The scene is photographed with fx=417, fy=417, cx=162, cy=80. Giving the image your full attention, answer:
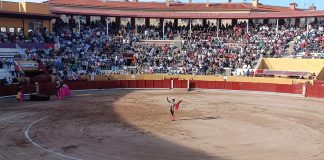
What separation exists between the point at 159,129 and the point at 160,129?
5 cm

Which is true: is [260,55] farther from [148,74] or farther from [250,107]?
[250,107]

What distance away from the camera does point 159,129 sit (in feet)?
63.4

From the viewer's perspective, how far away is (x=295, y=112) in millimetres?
25516

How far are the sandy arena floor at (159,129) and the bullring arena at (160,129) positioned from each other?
0.03 metres

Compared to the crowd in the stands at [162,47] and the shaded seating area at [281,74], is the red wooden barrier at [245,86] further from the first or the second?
the crowd in the stands at [162,47]

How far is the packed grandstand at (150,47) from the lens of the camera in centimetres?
3797

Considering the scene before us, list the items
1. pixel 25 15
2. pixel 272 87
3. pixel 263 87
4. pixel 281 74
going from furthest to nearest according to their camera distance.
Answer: pixel 25 15 < pixel 281 74 < pixel 263 87 < pixel 272 87

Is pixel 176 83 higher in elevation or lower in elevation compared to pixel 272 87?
higher

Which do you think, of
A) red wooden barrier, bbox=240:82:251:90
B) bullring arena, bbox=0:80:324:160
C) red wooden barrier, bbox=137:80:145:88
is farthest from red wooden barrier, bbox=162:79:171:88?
bullring arena, bbox=0:80:324:160

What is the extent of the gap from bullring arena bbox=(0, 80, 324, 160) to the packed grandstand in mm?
7695

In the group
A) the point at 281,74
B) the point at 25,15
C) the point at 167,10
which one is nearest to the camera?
the point at 281,74

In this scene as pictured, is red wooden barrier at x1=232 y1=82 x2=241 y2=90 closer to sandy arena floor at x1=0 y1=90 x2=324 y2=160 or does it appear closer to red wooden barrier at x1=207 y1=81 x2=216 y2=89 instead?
red wooden barrier at x1=207 y1=81 x2=216 y2=89

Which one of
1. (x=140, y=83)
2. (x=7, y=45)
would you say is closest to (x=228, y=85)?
(x=140, y=83)

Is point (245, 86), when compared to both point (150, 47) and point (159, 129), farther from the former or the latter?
point (159, 129)
